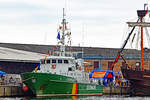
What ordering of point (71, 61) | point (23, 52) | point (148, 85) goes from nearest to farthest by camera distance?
point (71, 61) < point (148, 85) < point (23, 52)

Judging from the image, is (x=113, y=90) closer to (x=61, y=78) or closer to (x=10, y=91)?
(x=61, y=78)

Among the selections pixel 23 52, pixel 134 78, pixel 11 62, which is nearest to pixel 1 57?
pixel 11 62

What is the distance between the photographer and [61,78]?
5091cm

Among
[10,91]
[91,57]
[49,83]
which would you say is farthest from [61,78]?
[91,57]

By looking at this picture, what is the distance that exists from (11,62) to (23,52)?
6370 millimetres

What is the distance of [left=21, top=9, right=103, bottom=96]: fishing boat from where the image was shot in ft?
165

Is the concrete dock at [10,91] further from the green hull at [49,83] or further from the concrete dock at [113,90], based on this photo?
the concrete dock at [113,90]

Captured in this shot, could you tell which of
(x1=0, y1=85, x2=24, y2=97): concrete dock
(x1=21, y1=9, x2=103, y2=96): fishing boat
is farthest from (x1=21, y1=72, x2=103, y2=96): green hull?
(x1=0, y1=85, x2=24, y2=97): concrete dock

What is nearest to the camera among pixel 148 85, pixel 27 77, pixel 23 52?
pixel 27 77

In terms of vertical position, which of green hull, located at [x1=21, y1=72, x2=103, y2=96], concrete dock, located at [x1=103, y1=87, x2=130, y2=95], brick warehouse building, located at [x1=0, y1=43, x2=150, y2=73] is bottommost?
concrete dock, located at [x1=103, y1=87, x2=130, y2=95]

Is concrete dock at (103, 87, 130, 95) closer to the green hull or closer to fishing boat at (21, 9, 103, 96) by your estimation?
fishing boat at (21, 9, 103, 96)

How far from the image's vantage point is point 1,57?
64.9 m

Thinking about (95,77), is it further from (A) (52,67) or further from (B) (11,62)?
(B) (11,62)

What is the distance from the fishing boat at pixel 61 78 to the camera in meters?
50.4
